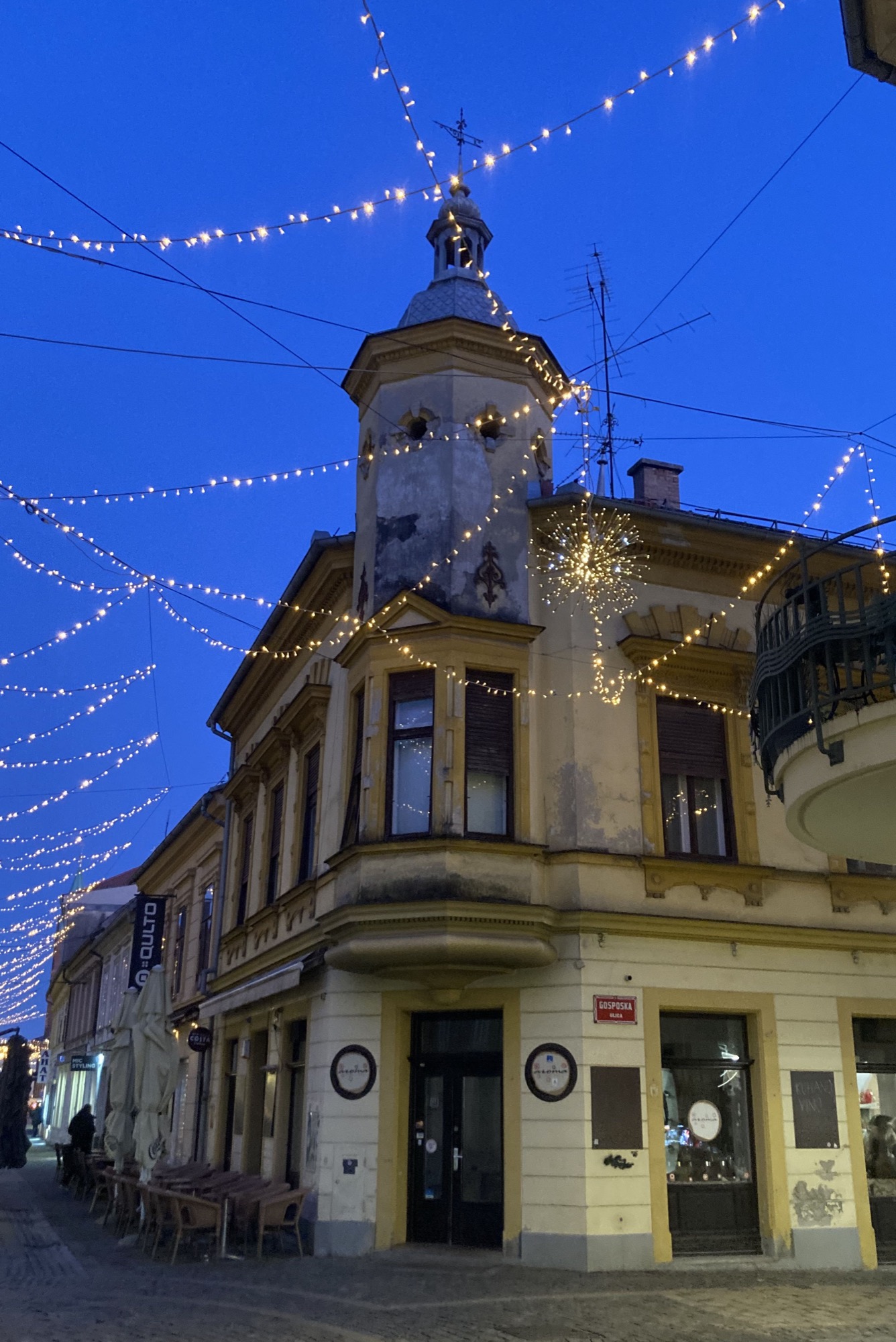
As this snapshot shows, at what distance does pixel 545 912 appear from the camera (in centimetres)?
1238

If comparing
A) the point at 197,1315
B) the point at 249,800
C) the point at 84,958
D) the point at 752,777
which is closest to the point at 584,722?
the point at 752,777

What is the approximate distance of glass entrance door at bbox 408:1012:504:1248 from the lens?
12617 mm

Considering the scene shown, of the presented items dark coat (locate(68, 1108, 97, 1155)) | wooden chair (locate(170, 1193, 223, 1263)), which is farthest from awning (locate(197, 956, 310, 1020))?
dark coat (locate(68, 1108, 97, 1155))

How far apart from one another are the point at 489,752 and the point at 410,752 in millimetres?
989

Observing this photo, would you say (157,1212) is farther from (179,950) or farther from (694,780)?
(179,950)

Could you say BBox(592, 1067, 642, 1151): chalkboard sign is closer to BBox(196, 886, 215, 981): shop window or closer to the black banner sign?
BBox(196, 886, 215, 981): shop window

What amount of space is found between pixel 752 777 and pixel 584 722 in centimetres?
232

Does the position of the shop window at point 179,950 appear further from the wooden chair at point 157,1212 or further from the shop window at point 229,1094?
the wooden chair at point 157,1212

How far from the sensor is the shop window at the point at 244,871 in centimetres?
2103

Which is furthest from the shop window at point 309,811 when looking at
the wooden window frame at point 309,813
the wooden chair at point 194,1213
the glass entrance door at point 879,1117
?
the glass entrance door at point 879,1117

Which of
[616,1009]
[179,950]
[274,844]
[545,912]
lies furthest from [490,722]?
[179,950]

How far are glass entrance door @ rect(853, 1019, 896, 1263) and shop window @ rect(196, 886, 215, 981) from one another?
1461 cm

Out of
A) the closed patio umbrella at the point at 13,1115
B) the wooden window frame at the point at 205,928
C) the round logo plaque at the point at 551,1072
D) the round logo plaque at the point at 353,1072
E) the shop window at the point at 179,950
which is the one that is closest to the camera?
the round logo plaque at the point at 551,1072

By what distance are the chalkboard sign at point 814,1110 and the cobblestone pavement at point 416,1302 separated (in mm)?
1375
